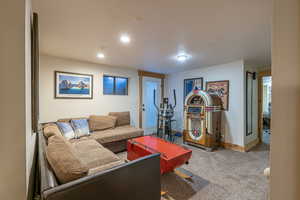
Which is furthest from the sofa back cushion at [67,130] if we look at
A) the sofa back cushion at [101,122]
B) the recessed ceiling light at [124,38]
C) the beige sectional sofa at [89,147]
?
the recessed ceiling light at [124,38]

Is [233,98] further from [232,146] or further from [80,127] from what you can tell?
[80,127]

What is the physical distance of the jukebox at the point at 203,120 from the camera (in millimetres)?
3447

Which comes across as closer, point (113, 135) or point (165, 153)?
point (165, 153)

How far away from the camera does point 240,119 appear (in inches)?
138

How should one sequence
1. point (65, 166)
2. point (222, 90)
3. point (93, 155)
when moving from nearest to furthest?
point (65, 166) < point (93, 155) < point (222, 90)

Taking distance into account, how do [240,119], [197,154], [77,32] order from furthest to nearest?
1. [240,119]
2. [197,154]
3. [77,32]

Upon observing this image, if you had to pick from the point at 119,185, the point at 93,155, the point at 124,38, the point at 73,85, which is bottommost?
the point at 93,155

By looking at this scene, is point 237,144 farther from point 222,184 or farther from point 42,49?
point 42,49

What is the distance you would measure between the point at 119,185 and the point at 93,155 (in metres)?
1.25

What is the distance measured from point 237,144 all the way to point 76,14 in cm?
430
